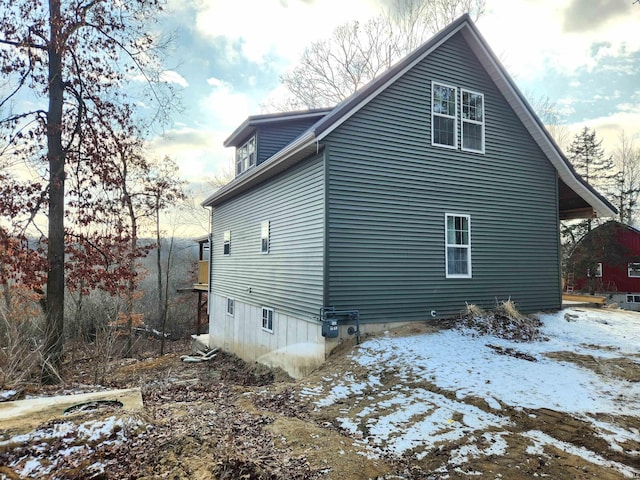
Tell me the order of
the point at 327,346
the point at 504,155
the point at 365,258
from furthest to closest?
the point at 504,155, the point at 365,258, the point at 327,346

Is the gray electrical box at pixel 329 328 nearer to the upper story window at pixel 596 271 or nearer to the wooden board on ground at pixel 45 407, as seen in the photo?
the wooden board on ground at pixel 45 407

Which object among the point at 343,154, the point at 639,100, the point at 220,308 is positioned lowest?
the point at 220,308

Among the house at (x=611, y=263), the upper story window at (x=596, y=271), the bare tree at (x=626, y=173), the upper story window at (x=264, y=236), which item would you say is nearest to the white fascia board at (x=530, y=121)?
the upper story window at (x=264, y=236)

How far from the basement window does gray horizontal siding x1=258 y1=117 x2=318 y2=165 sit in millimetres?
4953

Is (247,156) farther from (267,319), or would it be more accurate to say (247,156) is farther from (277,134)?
(267,319)

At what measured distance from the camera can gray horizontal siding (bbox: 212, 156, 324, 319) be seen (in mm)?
9133

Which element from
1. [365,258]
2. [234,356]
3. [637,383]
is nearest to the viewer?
[637,383]

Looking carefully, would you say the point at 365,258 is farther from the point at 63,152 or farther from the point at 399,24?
the point at 399,24

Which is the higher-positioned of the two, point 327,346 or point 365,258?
point 365,258

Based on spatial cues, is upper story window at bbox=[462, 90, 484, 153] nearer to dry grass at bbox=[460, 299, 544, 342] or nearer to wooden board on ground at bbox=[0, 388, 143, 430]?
dry grass at bbox=[460, 299, 544, 342]

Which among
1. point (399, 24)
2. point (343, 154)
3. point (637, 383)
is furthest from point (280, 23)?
point (399, 24)

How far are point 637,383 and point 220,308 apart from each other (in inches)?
577

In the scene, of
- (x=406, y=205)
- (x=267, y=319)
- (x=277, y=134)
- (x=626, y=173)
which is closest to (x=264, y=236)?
(x=267, y=319)

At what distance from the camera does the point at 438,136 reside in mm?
10555
